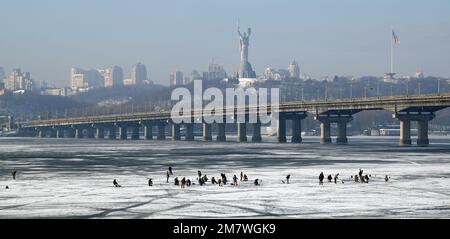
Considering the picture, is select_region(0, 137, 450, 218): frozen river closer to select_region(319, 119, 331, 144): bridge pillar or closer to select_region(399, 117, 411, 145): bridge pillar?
select_region(399, 117, 411, 145): bridge pillar

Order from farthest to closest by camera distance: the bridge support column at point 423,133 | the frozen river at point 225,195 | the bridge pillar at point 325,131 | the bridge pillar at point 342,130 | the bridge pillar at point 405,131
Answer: the bridge pillar at point 325,131, the bridge pillar at point 342,130, the bridge pillar at point 405,131, the bridge support column at point 423,133, the frozen river at point 225,195

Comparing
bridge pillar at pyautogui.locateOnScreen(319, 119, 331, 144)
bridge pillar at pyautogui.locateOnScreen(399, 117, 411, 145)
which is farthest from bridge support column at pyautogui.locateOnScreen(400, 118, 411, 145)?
bridge pillar at pyautogui.locateOnScreen(319, 119, 331, 144)

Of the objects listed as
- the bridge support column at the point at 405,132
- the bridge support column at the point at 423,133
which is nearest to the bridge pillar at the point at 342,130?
the bridge support column at the point at 405,132

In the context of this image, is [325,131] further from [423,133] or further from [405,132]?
[423,133]

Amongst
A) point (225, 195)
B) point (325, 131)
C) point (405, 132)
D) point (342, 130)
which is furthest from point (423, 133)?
point (225, 195)

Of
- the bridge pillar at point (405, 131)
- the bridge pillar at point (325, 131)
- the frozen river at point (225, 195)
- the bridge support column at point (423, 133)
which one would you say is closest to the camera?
the frozen river at point (225, 195)

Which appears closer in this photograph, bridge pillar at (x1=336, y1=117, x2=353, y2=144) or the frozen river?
the frozen river

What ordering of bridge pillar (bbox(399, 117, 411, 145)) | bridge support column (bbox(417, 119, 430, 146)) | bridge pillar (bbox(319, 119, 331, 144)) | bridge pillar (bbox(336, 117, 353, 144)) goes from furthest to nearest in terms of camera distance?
bridge pillar (bbox(319, 119, 331, 144)) < bridge pillar (bbox(336, 117, 353, 144)) < bridge pillar (bbox(399, 117, 411, 145)) < bridge support column (bbox(417, 119, 430, 146))

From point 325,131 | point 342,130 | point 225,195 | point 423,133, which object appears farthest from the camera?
point 342,130

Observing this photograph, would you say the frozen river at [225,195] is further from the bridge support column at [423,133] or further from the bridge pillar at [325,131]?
the bridge pillar at [325,131]

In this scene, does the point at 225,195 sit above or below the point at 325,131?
below

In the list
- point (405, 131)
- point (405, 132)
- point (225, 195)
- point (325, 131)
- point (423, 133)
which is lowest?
point (225, 195)

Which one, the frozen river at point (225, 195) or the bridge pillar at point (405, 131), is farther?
the bridge pillar at point (405, 131)
